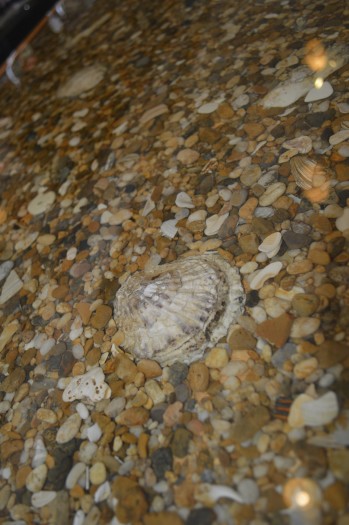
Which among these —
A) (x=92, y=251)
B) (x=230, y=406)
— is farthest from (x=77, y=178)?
(x=230, y=406)

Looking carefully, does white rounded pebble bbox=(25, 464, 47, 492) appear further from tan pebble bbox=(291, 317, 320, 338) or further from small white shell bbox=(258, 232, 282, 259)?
small white shell bbox=(258, 232, 282, 259)

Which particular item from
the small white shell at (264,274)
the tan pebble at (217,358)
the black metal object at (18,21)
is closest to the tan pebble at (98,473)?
the tan pebble at (217,358)

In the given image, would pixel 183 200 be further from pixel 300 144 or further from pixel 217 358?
pixel 217 358

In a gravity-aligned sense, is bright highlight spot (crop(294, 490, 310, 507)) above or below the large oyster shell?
below

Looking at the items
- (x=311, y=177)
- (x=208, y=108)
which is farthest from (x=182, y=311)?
(x=208, y=108)

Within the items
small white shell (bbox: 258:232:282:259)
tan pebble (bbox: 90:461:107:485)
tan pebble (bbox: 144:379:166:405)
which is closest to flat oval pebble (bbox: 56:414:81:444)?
tan pebble (bbox: 90:461:107:485)

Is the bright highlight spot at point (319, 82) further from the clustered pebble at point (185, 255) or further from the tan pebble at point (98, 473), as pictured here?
the tan pebble at point (98, 473)
